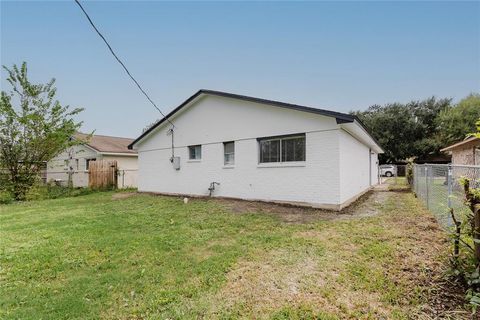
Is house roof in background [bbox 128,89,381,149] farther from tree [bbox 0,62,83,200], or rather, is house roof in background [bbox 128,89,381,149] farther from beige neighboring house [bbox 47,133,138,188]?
beige neighboring house [bbox 47,133,138,188]

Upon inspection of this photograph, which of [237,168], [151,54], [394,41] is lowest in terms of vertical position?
[237,168]

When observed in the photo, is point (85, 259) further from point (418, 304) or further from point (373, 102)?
point (373, 102)

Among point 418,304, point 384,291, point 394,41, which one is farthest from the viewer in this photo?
point 394,41

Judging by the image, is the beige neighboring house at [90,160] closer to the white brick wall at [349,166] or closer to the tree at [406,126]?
the white brick wall at [349,166]

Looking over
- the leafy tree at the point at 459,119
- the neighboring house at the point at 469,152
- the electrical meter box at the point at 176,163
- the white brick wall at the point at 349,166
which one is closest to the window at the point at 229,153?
the electrical meter box at the point at 176,163

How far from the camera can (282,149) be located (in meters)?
9.45

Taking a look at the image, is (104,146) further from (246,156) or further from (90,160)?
(246,156)

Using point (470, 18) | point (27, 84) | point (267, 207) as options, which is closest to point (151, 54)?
point (267, 207)

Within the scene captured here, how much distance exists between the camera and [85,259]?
4.63 metres

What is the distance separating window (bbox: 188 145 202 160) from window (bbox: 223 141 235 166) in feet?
5.23

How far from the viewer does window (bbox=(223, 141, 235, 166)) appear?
36.0 ft

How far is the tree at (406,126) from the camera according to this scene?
115 ft

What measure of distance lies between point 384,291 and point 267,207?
18.5 feet

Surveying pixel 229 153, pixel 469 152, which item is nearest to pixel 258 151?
pixel 229 153
